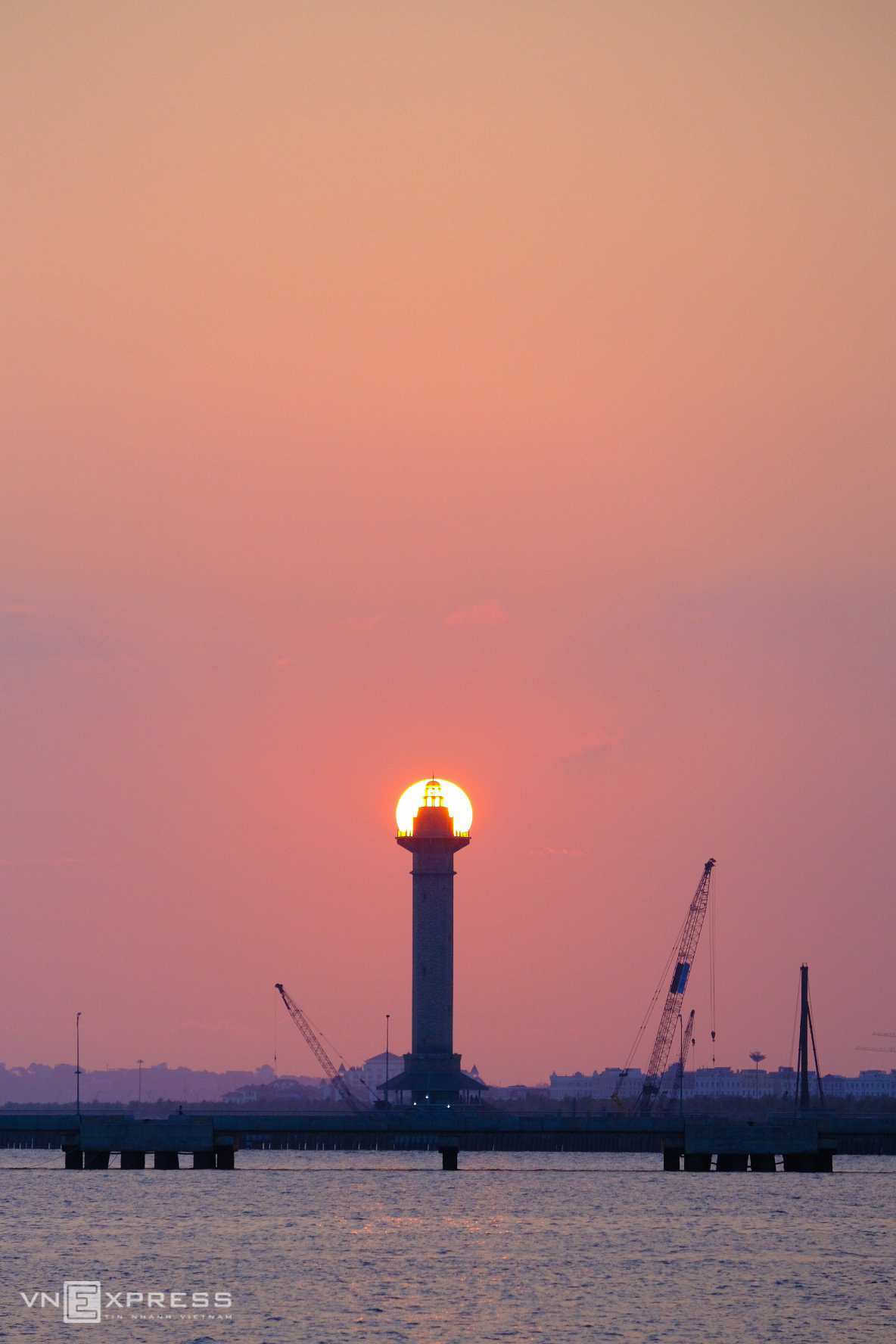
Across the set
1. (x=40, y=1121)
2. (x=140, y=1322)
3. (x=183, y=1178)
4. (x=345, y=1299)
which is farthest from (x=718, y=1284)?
(x=40, y=1121)

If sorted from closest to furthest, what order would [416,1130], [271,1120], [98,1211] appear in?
1. [98,1211]
2. [416,1130]
3. [271,1120]

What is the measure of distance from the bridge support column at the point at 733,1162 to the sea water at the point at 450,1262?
2114 mm

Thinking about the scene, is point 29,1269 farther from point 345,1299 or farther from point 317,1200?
point 317,1200

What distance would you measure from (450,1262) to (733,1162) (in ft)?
156

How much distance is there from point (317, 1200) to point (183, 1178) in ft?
92.8

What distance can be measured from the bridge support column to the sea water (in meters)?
2.11

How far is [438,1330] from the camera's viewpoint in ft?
247

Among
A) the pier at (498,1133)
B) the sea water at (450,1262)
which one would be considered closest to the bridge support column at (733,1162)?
the pier at (498,1133)

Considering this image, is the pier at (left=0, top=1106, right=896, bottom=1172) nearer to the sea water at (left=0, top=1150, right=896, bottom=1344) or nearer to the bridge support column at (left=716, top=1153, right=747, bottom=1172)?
the bridge support column at (left=716, top=1153, right=747, bottom=1172)

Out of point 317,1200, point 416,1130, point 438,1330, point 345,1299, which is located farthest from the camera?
point 416,1130

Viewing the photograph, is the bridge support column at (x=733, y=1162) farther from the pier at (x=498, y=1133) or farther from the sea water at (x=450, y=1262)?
the sea water at (x=450, y=1262)

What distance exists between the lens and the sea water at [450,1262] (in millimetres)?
76625

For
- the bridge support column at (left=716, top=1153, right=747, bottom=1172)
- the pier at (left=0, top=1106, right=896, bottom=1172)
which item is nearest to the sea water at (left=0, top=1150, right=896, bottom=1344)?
the bridge support column at (left=716, top=1153, right=747, bottom=1172)

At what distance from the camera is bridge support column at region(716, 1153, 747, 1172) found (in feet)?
449
